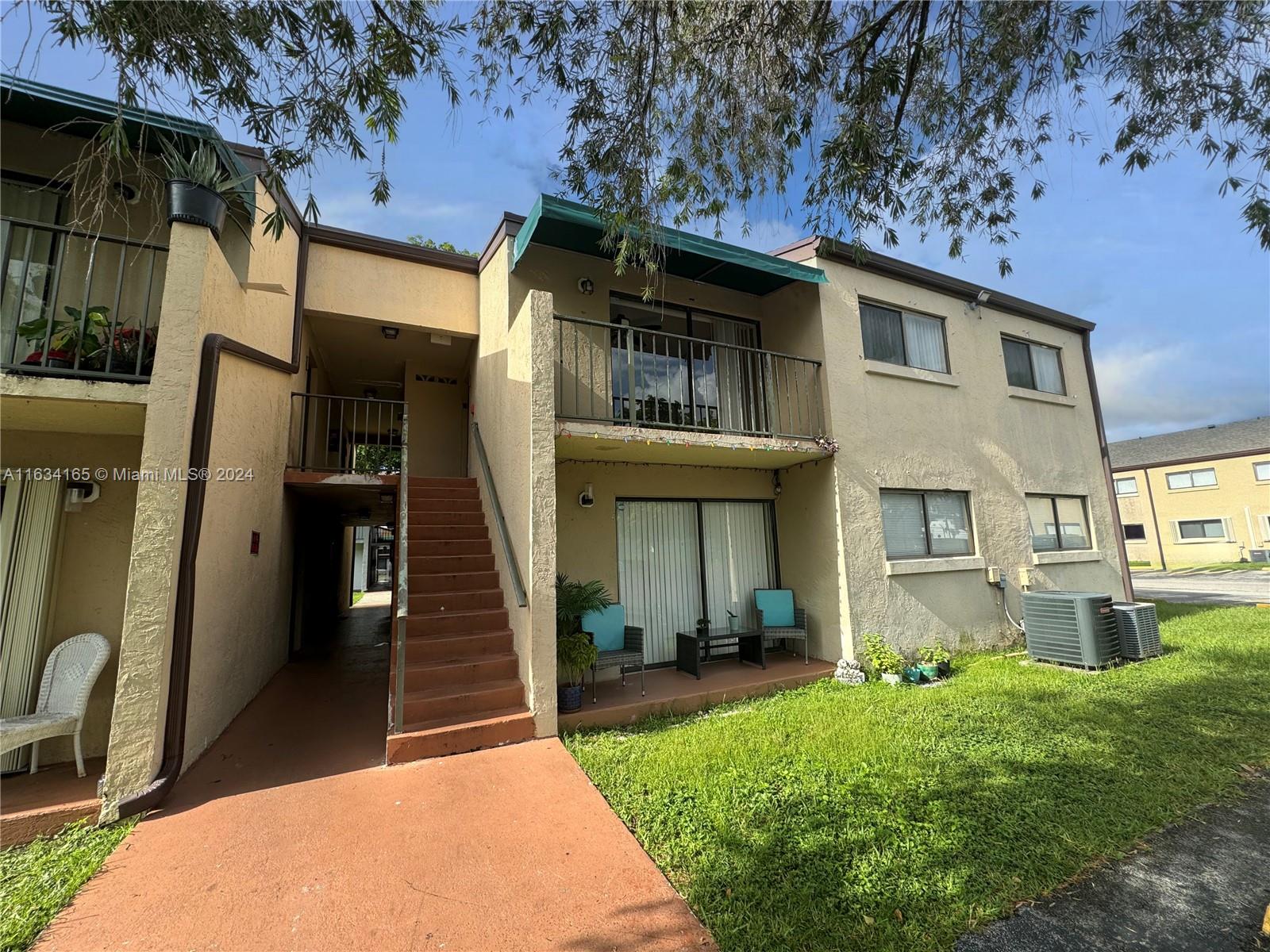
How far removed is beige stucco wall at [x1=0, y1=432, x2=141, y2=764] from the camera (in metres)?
4.45

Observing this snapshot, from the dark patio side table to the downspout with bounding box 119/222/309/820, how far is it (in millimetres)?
5010

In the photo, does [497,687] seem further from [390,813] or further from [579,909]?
[579,909]

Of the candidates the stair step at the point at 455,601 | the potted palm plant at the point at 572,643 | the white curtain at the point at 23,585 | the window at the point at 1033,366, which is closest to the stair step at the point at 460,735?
the potted palm plant at the point at 572,643

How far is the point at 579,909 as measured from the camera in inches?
104

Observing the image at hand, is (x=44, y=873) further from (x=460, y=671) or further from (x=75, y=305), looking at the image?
(x=75, y=305)

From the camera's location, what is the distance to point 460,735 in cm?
446

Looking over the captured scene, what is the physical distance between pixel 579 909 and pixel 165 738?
Result: 11.3ft

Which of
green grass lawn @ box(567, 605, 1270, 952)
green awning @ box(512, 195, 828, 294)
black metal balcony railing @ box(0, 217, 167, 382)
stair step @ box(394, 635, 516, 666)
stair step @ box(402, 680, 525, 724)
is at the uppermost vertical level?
green awning @ box(512, 195, 828, 294)

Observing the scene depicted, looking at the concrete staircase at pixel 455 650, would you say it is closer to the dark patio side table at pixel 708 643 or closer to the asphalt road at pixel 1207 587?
the dark patio side table at pixel 708 643

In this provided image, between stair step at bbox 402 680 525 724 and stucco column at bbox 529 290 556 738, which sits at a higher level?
stucco column at bbox 529 290 556 738

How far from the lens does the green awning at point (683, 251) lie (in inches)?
231

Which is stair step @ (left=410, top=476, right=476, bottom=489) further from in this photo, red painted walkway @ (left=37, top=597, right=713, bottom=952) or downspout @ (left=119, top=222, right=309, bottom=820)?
red painted walkway @ (left=37, top=597, right=713, bottom=952)

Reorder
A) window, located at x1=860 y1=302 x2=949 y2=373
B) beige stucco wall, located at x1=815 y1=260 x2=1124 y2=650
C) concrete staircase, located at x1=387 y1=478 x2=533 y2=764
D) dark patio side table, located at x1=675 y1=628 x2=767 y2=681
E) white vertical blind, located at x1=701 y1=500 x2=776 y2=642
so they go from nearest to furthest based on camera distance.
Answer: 1. concrete staircase, located at x1=387 y1=478 x2=533 y2=764
2. dark patio side table, located at x1=675 y1=628 x2=767 y2=681
3. beige stucco wall, located at x1=815 y1=260 x2=1124 y2=650
4. white vertical blind, located at x1=701 y1=500 x2=776 y2=642
5. window, located at x1=860 y1=302 x2=949 y2=373

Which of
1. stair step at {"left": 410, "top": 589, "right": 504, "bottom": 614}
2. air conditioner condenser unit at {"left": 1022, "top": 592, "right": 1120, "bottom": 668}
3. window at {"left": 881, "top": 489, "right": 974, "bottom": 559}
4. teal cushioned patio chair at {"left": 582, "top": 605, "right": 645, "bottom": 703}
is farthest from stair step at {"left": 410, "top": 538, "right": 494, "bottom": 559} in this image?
air conditioner condenser unit at {"left": 1022, "top": 592, "right": 1120, "bottom": 668}
